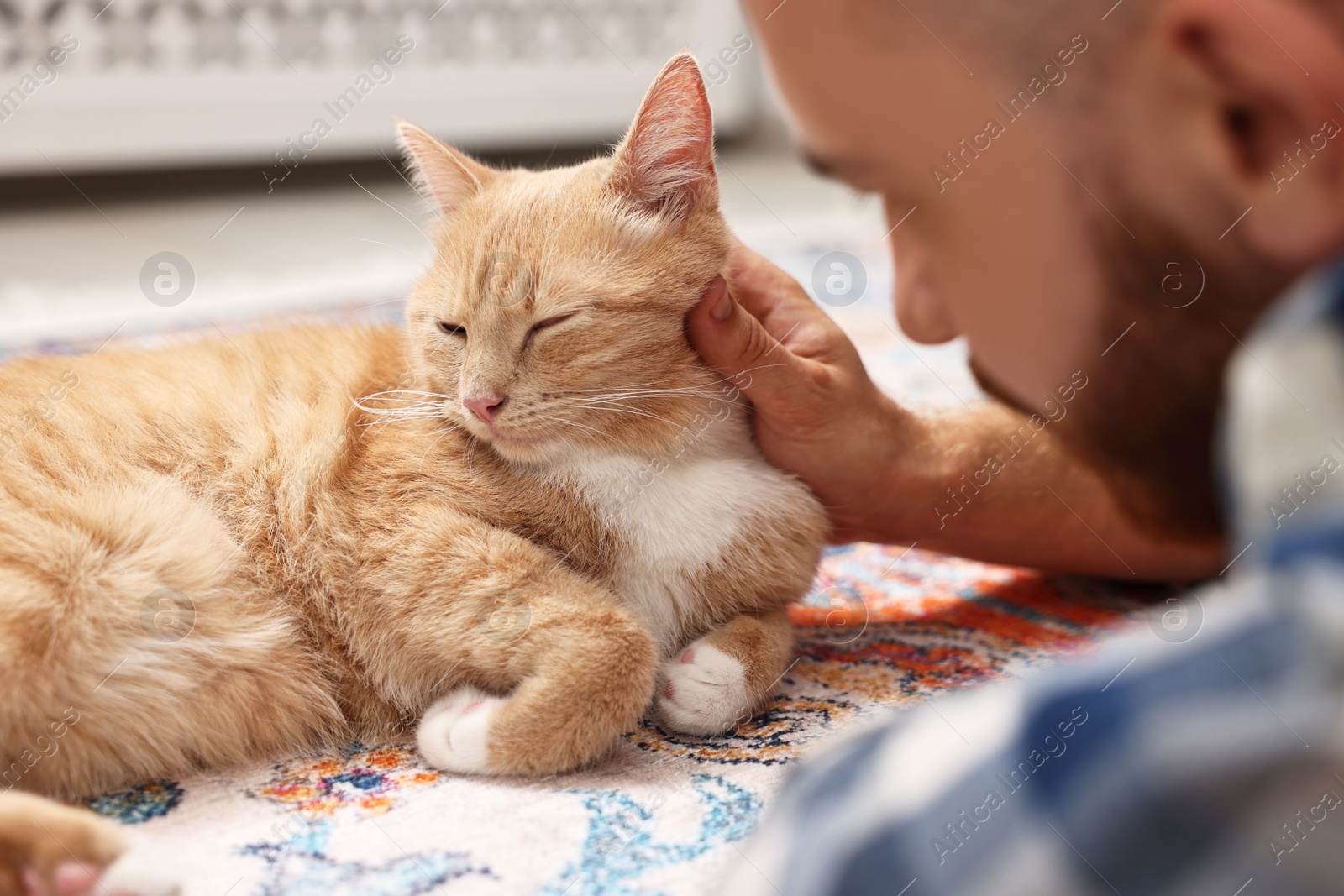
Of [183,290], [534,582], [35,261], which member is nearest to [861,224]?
[183,290]

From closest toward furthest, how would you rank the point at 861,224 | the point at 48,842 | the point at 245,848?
1. the point at 48,842
2. the point at 245,848
3. the point at 861,224

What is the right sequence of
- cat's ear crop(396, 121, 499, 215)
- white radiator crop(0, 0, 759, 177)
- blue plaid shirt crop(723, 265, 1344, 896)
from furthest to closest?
1. white radiator crop(0, 0, 759, 177)
2. cat's ear crop(396, 121, 499, 215)
3. blue plaid shirt crop(723, 265, 1344, 896)

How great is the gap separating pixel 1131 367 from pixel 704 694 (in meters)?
0.53

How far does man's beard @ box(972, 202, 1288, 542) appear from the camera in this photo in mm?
527

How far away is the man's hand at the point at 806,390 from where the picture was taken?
1.07 m

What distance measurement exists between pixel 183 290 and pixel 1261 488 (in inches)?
102

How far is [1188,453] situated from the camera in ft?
2.08

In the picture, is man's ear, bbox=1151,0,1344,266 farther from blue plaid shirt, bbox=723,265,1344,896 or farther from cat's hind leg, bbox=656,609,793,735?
cat's hind leg, bbox=656,609,793,735

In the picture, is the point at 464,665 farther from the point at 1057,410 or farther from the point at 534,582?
the point at 1057,410

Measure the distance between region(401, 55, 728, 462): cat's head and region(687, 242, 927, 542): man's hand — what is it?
48mm

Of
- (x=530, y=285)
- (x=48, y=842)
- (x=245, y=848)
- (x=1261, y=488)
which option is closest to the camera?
(x=1261, y=488)

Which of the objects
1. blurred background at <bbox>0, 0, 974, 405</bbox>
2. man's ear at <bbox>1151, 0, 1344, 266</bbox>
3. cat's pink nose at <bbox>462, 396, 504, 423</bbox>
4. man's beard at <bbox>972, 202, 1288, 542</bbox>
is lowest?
man's beard at <bbox>972, 202, 1288, 542</bbox>

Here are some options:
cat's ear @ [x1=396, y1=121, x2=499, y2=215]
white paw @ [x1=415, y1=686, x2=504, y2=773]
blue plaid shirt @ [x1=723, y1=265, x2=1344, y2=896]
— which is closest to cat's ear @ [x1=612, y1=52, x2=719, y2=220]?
cat's ear @ [x1=396, y1=121, x2=499, y2=215]

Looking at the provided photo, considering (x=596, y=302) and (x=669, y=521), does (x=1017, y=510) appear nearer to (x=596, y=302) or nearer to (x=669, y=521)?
(x=669, y=521)
